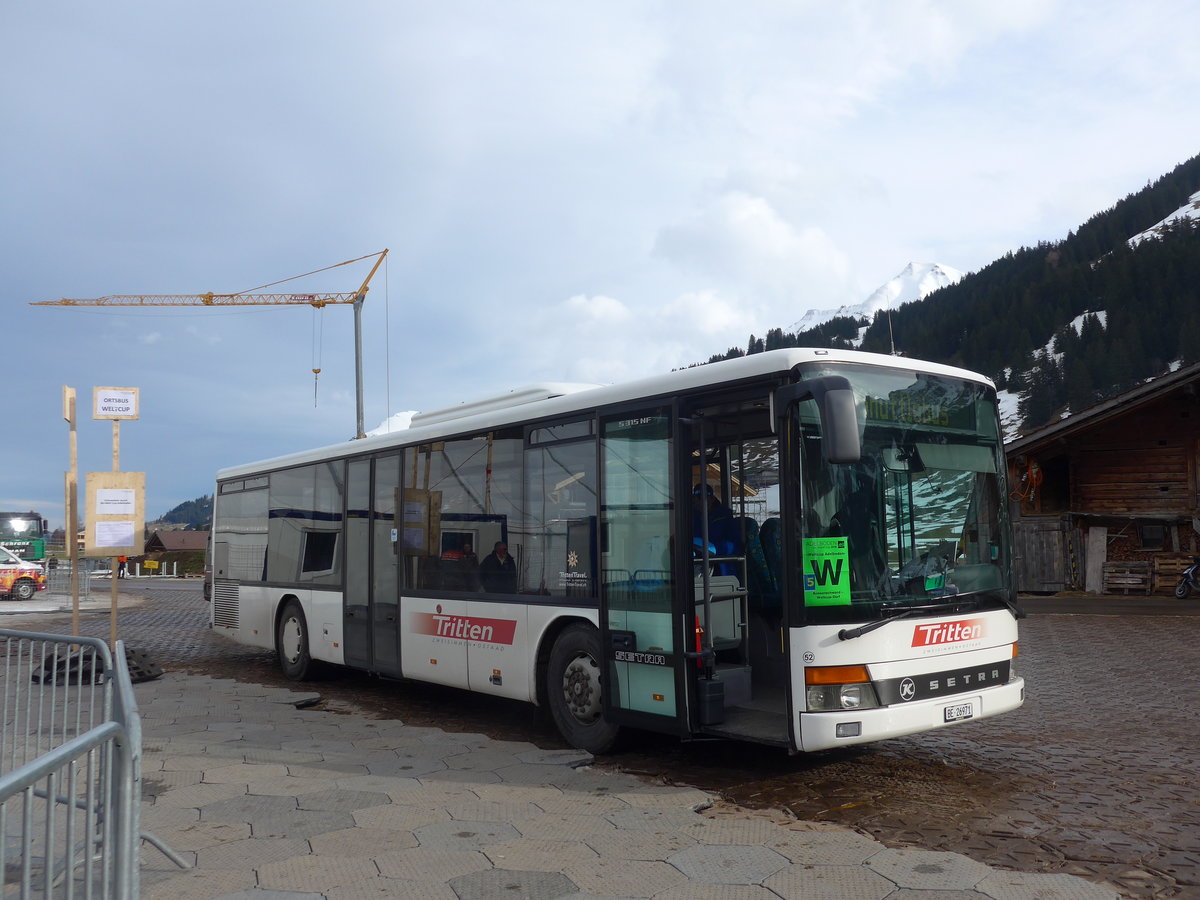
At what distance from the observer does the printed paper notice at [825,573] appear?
6.33 m

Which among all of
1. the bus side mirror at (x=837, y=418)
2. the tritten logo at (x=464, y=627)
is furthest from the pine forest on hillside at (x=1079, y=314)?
the bus side mirror at (x=837, y=418)

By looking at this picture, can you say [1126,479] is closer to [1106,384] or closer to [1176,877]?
[1176,877]

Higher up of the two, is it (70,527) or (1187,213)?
(1187,213)

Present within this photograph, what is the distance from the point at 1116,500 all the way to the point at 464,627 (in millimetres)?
22893

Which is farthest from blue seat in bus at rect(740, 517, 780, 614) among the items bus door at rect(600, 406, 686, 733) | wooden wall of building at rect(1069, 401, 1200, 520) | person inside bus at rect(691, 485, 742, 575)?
wooden wall of building at rect(1069, 401, 1200, 520)

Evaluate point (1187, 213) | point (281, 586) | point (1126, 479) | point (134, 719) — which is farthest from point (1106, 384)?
point (134, 719)

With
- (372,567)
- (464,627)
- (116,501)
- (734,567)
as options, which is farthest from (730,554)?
(116,501)

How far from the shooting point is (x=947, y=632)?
266 inches

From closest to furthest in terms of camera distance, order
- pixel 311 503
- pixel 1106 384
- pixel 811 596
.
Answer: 1. pixel 811 596
2. pixel 311 503
3. pixel 1106 384

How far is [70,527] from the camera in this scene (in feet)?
44.7

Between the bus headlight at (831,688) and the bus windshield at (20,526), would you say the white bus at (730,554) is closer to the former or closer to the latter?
the bus headlight at (831,688)

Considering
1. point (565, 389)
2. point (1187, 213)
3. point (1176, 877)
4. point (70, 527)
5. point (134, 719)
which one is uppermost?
point (1187, 213)

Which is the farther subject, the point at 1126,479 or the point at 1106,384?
the point at 1106,384

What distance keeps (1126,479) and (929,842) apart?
965 inches
